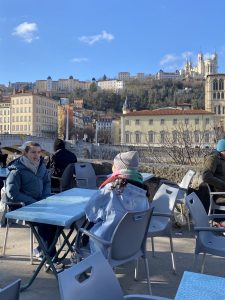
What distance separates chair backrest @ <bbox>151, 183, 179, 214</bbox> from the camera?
13.8 ft

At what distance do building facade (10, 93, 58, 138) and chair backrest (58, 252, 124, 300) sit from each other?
113795 mm

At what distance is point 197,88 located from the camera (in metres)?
147

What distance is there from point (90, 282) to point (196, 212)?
80.0 inches

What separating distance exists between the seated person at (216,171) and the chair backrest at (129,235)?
8.87 ft

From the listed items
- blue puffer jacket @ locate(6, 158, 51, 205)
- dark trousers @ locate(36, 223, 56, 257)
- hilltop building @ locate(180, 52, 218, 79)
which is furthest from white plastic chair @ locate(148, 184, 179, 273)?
hilltop building @ locate(180, 52, 218, 79)

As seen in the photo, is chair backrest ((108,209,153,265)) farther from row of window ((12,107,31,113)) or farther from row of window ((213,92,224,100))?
row of window ((12,107,31,113))

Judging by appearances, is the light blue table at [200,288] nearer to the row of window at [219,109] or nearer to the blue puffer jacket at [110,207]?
the blue puffer jacket at [110,207]

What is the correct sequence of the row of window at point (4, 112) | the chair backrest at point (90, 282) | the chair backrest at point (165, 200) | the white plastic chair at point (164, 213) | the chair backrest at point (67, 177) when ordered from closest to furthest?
the chair backrest at point (90, 282) → the white plastic chair at point (164, 213) → the chair backrest at point (165, 200) → the chair backrest at point (67, 177) → the row of window at point (4, 112)

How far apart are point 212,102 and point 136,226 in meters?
107

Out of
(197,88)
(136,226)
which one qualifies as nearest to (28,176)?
(136,226)

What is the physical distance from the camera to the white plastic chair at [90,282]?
5.69ft

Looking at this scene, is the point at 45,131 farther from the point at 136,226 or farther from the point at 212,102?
the point at 136,226

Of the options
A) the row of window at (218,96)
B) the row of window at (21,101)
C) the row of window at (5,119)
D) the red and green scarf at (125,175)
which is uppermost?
the row of window at (218,96)

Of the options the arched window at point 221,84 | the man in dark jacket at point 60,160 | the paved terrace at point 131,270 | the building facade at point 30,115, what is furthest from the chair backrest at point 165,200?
the building facade at point 30,115
